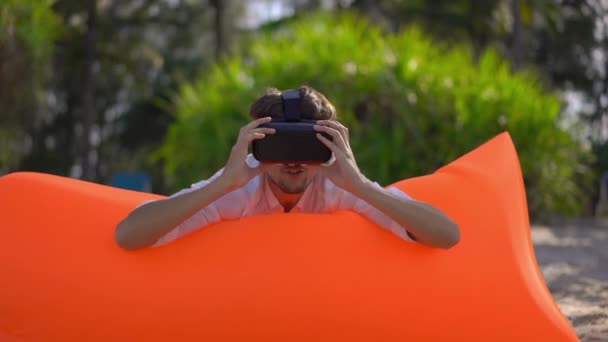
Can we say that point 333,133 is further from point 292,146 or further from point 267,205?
point 267,205

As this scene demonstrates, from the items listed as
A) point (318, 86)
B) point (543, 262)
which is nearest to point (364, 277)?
point (543, 262)

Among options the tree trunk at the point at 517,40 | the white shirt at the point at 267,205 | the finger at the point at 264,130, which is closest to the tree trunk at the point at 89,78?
the tree trunk at the point at 517,40

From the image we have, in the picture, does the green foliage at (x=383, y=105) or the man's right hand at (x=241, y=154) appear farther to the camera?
the green foliage at (x=383, y=105)

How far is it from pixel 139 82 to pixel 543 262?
18412mm

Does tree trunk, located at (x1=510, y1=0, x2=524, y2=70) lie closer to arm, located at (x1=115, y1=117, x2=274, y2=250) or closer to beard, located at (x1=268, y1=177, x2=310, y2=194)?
beard, located at (x1=268, y1=177, x2=310, y2=194)

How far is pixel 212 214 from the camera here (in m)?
2.49

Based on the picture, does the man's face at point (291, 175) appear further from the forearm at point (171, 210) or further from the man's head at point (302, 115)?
the forearm at point (171, 210)

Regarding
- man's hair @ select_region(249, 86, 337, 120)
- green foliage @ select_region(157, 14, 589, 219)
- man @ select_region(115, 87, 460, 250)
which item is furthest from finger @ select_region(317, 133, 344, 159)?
green foliage @ select_region(157, 14, 589, 219)

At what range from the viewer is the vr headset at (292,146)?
2318 millimetres

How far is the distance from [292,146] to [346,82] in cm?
468

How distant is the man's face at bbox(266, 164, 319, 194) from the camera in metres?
2.40

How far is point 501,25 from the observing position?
22.3 m

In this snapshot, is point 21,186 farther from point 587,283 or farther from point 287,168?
point 587,283

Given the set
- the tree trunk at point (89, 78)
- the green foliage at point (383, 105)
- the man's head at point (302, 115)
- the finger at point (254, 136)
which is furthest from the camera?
the tree trunk at point (89, 78)
